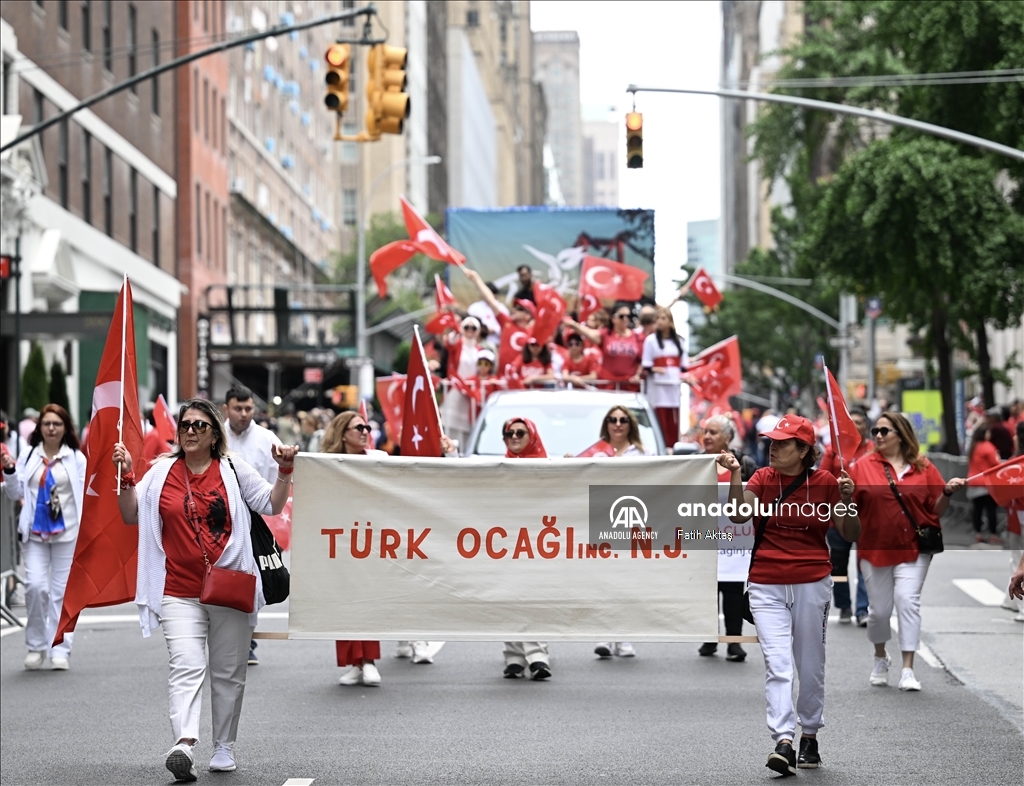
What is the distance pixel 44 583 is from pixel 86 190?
2781cm

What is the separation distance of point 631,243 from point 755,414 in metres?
45.1

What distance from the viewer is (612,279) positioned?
70.3 ft

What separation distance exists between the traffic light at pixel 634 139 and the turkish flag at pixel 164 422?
931cm

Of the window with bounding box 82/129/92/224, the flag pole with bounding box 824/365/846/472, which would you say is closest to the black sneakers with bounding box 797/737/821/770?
the flag pole with bounding box 824/365/846/472

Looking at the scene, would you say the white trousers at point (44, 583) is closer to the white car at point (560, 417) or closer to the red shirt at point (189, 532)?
the white car at point (560, 417)

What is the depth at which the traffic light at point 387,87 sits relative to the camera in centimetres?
1998

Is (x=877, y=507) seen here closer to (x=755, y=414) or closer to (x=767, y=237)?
(x=755, y=414)

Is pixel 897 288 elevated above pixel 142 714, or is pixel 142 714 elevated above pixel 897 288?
pixel 897 288

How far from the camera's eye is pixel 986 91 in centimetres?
2873

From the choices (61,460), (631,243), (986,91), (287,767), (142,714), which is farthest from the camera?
(986,91)

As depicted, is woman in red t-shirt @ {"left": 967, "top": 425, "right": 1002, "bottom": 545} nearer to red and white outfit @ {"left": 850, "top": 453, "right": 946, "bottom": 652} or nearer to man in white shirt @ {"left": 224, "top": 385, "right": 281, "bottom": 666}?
red and white outfit @ {"left": 850, "top": 453, "right": 946, "bottom": 652}

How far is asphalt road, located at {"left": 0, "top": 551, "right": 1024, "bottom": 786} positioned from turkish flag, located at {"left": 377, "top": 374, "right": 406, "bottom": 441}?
17.0ft

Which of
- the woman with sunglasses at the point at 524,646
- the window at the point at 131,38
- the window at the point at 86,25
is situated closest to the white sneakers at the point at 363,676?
the woman with sunglasses at the point at 524,646

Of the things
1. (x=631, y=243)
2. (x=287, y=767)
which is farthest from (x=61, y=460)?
(x=631, y=243)
